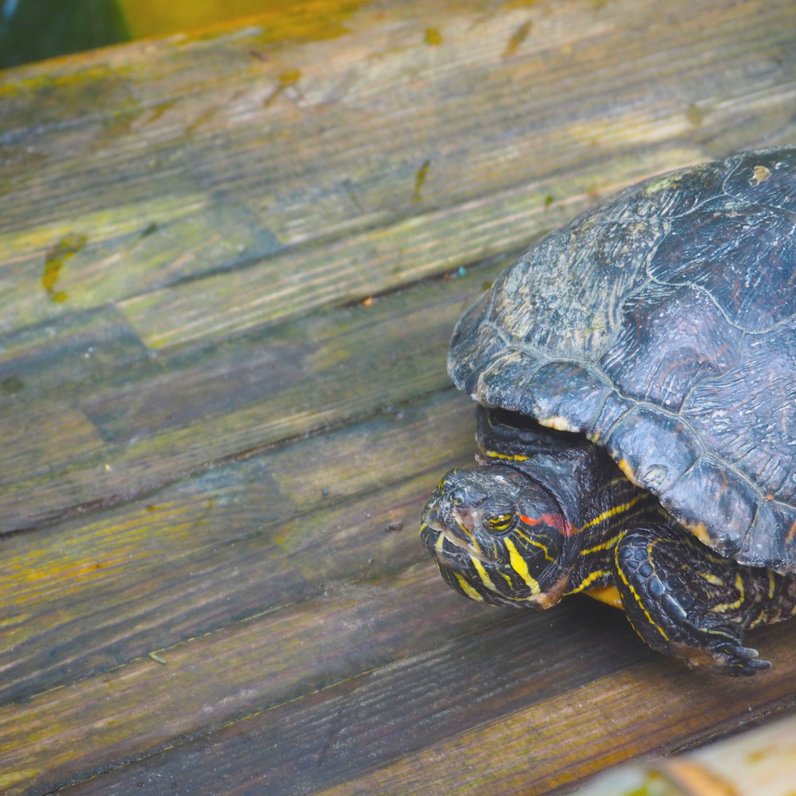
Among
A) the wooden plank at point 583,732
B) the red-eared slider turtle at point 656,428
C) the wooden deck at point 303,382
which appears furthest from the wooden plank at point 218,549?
the wooden plank at point 583,732

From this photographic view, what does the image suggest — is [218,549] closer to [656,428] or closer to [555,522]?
[555,522]

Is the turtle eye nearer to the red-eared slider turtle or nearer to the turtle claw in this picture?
the red-eared slider turtle

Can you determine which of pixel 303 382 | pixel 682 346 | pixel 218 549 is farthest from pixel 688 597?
pixel 303 382

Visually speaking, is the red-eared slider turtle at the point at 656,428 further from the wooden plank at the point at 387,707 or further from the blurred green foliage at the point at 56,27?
the blurred green foliage at the point at 56,27

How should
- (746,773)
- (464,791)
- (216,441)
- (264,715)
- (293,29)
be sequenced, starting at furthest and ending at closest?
(293,29)
(216,441)
(264,715)
(464,791)
(746,773)

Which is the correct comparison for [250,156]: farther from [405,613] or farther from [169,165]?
[405,613]

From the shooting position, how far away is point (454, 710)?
206cm

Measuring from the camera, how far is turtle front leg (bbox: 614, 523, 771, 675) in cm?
199

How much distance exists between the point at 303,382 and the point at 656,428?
104 cm

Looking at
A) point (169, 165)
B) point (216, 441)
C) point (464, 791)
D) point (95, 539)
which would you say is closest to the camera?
point (464, 791)

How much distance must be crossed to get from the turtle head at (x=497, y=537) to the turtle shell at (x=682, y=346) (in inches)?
6.9

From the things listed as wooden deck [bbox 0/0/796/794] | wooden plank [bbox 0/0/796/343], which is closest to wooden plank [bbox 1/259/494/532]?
wooden deck [bbox 0/0/796/794]

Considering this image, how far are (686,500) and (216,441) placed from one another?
1.20m

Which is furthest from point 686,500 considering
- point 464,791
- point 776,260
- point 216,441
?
point 216,441
